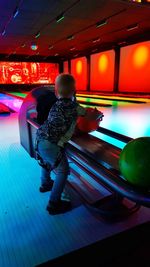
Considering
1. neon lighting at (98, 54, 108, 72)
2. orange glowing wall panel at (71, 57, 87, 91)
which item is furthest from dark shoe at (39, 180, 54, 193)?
orange glowing wall panel at (71, 57, 87, 91)

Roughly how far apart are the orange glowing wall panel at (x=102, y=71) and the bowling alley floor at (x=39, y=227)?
36.6ft

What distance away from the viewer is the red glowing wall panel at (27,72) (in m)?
16.3

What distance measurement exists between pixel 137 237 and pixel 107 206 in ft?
0.95

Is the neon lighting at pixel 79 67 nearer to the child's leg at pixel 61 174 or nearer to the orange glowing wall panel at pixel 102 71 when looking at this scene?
the orange glowing wall panel at pixel 102 71

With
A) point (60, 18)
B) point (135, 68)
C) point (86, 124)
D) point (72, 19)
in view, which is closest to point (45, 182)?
point (86, 124)

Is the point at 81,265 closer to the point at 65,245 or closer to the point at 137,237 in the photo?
the point at 65,245

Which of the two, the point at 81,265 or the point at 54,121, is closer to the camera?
the point at 81,265

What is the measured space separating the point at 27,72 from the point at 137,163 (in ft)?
57.5

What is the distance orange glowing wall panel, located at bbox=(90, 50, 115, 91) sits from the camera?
11781 mm

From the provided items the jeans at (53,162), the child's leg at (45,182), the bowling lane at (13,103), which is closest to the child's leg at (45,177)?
the child's leg at (45,182)

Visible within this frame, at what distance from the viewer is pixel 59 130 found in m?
1.18

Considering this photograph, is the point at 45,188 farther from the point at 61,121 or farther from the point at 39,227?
the point at 61,121

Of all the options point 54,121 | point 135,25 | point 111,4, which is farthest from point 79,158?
point 135,25

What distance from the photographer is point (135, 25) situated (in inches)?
292
